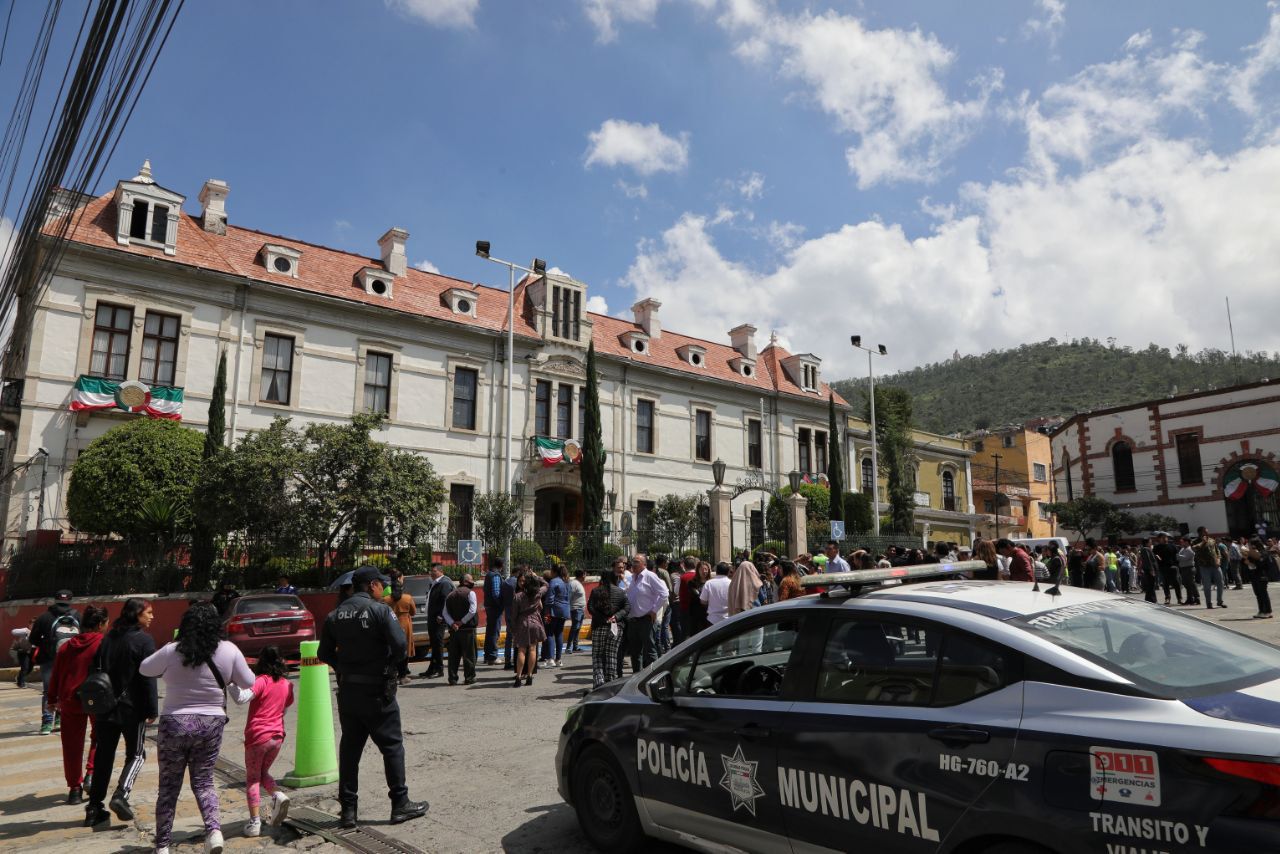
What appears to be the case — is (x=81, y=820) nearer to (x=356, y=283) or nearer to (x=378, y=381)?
(x=378, y=381)

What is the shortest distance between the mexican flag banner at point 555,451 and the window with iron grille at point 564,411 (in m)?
1.01

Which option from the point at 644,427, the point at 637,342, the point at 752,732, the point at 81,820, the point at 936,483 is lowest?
the point at 81,820

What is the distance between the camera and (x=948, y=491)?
4888cm

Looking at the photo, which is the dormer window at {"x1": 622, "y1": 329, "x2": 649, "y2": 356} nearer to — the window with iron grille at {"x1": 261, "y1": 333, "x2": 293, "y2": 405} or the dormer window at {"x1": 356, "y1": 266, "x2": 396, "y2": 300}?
the dormer window at {"x1": 356, "y1": 266, "x2": 396, "y2": 300}

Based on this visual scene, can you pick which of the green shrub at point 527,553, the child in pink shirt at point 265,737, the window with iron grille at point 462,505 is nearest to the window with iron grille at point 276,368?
the window with iron grille at point 462,505

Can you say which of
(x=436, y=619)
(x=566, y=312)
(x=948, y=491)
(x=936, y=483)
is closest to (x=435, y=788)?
(x=436, y=619)

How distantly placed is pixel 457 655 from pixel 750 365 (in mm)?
27387

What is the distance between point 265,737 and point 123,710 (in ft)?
4.38

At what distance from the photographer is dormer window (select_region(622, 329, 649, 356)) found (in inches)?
1366

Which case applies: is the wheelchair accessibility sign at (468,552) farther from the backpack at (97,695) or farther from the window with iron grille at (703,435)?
the window with iron grille at (703,435)

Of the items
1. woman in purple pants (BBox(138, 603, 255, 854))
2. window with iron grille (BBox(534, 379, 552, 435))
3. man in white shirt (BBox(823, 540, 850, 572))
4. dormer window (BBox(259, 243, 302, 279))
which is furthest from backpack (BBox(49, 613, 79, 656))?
window with iron grille (BBox(534, 379, 552, 435))

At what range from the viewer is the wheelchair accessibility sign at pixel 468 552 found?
19.0 meters

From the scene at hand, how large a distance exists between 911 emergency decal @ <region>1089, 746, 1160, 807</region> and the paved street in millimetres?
2911

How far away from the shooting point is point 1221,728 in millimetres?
2879
